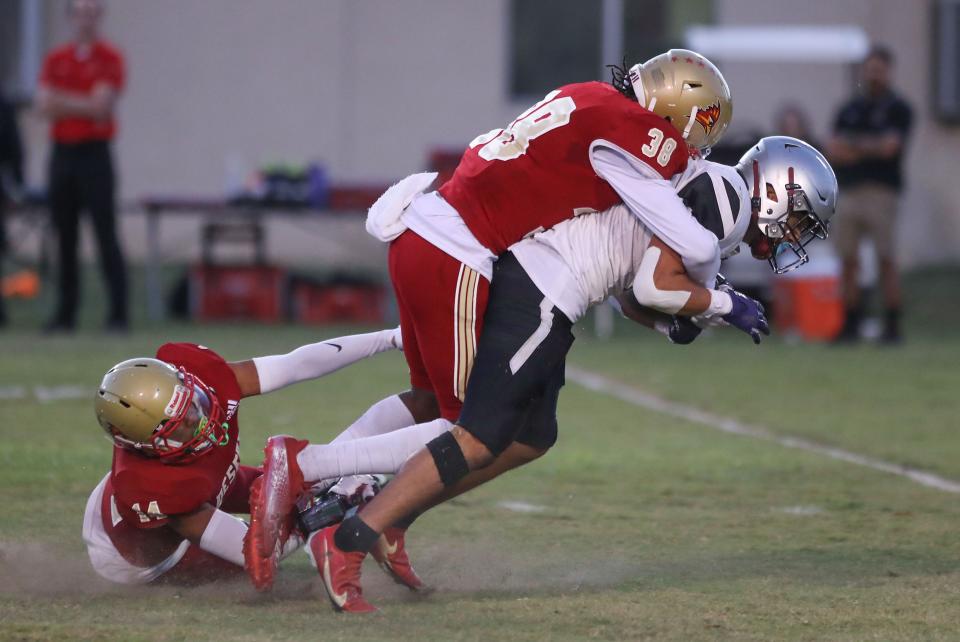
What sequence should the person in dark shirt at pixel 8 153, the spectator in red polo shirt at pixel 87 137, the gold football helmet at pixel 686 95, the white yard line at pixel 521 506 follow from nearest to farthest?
the gold football helmet at pixel 686 95 < the white yard line at pixel 521 506 < the spectator in red polo shirt at pixel 87 137 < the person in dark shirt at pixel 8 153

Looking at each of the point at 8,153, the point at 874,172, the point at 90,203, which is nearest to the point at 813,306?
the point at 874,172

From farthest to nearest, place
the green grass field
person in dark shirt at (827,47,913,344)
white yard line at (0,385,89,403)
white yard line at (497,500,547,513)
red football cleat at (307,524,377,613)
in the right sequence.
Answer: person in dark shirt at (827,47,913,344)
white yard line at (0,385,89,403)
white yard line at (497,500,547,513)
red football cleat at (307,524,377,613)
the green grass field

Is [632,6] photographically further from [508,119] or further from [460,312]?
[460,312]

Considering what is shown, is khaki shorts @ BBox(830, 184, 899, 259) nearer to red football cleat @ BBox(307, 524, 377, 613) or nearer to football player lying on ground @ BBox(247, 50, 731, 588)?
football player lying on ground @ BBox(247, 50, 731, 588)

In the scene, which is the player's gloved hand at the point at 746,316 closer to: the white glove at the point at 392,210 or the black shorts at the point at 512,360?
the black shorts at the point at 512,360

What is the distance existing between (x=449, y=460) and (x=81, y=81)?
300 inches

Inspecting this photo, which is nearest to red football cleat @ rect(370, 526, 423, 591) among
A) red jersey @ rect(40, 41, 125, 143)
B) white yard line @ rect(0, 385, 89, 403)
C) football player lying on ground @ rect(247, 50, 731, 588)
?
football player lying on ground @ rect(247, 50, 731, 588)

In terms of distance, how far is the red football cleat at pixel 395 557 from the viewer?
399cm

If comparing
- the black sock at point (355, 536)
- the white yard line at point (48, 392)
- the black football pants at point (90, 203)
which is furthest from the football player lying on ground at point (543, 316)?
the black football pants at point (90, 203)

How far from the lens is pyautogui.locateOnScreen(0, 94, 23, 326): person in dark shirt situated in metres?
13.0

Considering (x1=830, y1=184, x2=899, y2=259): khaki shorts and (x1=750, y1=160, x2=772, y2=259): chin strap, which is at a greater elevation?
(x1=750, y1=160, x2=772, y2=259): chin strap

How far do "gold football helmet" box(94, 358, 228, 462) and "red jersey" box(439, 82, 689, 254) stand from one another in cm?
88

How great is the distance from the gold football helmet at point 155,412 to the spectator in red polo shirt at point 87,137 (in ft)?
22.5

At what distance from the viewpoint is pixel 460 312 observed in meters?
3.99
